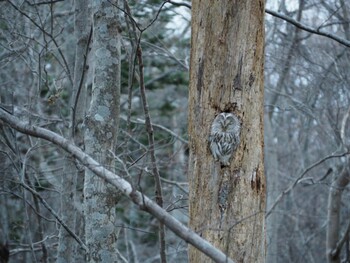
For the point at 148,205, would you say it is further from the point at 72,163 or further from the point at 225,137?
the point at 72,163

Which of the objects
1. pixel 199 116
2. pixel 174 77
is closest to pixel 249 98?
pixel 199 116

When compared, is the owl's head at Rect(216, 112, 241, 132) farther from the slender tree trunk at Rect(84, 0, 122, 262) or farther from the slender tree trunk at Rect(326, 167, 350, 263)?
the slender tree trunk at Rect(326, 167, 350, 263)

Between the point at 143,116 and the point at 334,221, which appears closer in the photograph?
the point at 334,221

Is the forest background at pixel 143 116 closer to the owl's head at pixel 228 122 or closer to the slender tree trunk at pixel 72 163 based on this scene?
the slender tree trunk at pixel 72 163

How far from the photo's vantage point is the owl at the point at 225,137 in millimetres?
3928

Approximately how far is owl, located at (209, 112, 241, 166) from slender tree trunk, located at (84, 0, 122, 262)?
1.06 meters

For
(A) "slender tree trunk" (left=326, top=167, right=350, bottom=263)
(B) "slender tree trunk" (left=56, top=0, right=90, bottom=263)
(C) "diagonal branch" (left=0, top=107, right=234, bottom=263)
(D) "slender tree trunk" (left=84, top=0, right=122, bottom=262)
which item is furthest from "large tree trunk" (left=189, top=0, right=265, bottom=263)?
(A) "slender tree trunk" (left=326, top=167, right=350, bottom=263)

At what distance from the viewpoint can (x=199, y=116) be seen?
4035 mm

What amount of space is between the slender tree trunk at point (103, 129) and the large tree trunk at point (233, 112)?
3.19 feet


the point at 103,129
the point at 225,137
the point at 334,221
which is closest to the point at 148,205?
the point at 225,137

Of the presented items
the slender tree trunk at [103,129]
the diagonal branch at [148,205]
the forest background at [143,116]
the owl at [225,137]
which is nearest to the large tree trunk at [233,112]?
the owl at [225,137]

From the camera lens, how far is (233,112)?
3.98 meters

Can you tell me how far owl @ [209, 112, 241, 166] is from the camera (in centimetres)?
393

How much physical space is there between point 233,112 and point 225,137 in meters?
0.17
